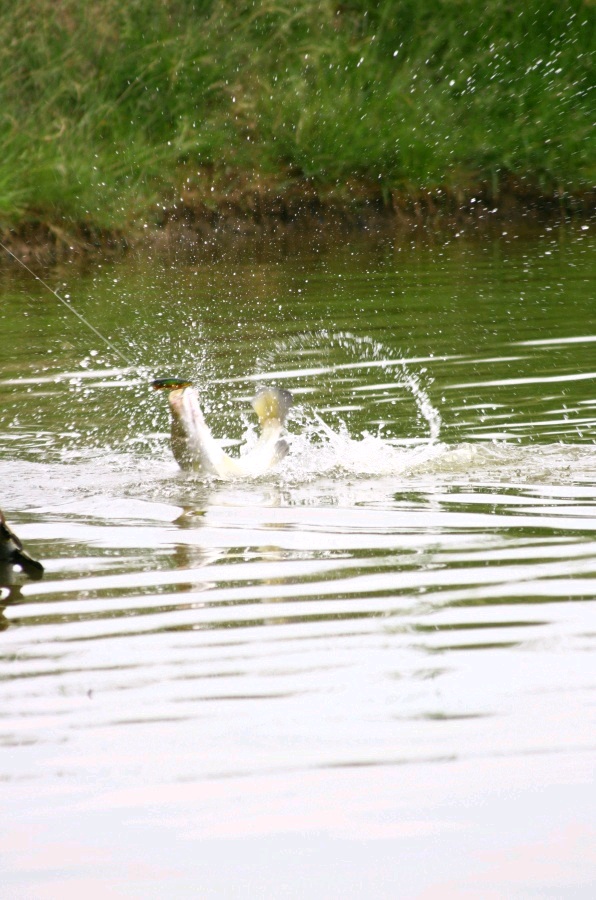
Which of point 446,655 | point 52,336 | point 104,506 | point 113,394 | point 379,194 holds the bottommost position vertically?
point 446,655

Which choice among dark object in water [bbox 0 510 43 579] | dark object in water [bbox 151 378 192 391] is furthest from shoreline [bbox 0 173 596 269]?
dark object in water [bbox 0 510 43 579]

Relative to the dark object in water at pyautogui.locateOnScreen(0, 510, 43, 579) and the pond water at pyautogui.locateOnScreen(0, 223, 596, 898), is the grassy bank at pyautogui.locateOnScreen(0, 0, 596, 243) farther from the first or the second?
the dark object in water at pyautogui.locateOnScreen(0, 510, 43, 579)

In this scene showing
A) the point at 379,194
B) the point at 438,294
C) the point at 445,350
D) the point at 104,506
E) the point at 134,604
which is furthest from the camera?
the point at 379,194

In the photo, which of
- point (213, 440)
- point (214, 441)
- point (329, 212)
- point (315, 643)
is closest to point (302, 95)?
point (329, 212)

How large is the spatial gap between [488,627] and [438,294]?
8202 millimetres

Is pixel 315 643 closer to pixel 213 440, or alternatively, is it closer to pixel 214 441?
pixel 213 440

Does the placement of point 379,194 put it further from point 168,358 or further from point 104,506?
point 104,506

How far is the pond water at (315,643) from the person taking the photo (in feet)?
9.11

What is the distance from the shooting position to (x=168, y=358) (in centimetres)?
968

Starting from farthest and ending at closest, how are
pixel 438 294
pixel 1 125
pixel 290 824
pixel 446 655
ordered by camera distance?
pixel 1 125 → pixel 438 294 → pixel 446 655 → pixel 290 824

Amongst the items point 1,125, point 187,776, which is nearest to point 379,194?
point 1,125

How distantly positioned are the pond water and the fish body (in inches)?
3.6

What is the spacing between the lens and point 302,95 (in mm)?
17953

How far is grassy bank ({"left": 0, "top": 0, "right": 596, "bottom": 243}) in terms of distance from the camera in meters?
17.2
